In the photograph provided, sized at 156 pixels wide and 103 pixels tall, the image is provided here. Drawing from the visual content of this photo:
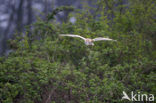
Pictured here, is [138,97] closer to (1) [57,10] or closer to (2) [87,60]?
(2) [87,60]

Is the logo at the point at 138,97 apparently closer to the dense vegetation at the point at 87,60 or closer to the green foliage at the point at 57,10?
the dense vegetation at the point at 87,60

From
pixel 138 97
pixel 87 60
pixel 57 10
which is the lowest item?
pixel 138 97

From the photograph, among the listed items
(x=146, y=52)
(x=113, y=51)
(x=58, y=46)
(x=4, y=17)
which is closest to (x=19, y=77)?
(x=58, y=46)

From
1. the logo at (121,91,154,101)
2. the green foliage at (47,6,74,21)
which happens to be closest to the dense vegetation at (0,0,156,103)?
the logo at (121,91,154,101)

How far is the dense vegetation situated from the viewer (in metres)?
5.71

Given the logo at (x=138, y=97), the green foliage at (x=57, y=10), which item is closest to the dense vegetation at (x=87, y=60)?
the logo at (x=138, y=97)

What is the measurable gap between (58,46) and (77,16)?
1.45 meters

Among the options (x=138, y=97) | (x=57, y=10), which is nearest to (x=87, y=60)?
(x=138, y=97)

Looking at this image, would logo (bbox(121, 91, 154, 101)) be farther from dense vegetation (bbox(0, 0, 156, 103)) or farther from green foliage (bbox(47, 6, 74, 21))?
green foliage (bbox(47, 6, 74, 21))

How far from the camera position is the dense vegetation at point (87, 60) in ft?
18.7

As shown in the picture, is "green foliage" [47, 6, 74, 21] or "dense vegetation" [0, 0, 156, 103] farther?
"green foliage" [47, 6, 74, 21]

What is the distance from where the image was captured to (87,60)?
682 cm

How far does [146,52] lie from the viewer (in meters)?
8.14

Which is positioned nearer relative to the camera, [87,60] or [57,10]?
[87,60]
